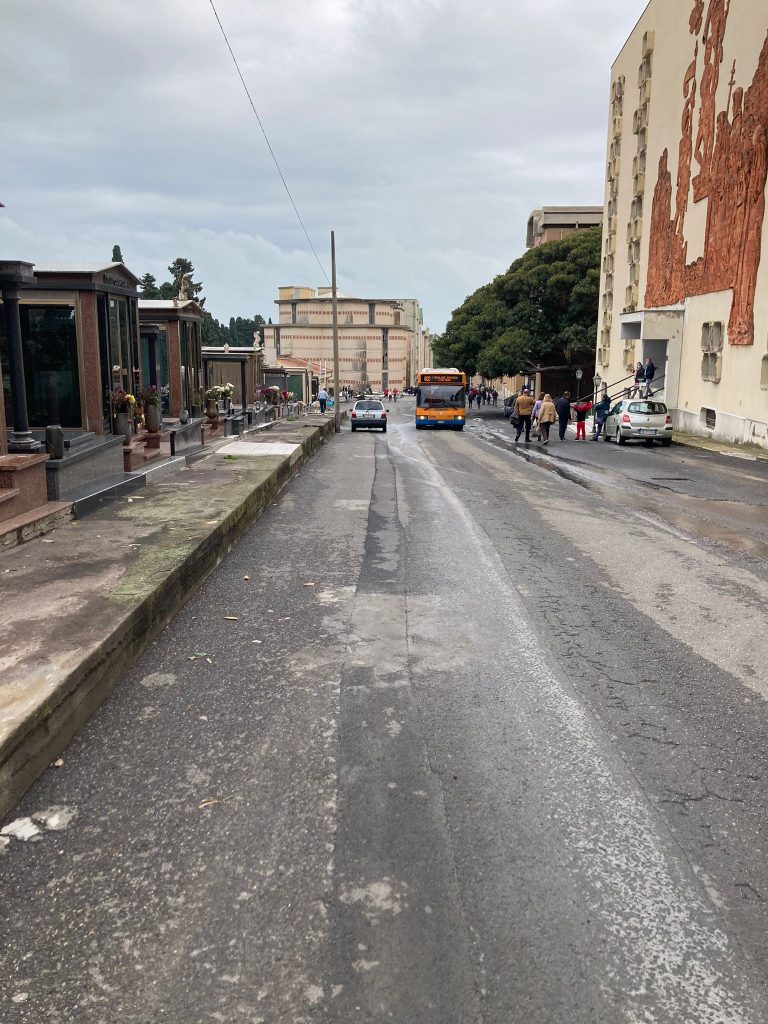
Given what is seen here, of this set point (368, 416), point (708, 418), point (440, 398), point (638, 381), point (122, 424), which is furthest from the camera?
point (440, 398)

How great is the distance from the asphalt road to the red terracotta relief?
70.1 feet

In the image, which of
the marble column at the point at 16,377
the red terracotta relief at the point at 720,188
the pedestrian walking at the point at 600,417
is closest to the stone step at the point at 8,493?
the marble column at the point at 16,377

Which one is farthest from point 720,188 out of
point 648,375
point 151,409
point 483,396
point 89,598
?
point 483,396

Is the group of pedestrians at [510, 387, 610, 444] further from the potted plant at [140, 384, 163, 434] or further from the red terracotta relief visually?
the potted plant at [140, 384, 163, 434]

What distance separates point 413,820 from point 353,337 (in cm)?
12601

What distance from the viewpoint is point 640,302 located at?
3719 cm

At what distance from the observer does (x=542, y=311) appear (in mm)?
51781

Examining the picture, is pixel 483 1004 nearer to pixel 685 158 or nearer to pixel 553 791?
pixel 553 791

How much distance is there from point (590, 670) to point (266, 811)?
99.3 inches

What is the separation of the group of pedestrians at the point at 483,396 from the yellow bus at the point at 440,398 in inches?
1241

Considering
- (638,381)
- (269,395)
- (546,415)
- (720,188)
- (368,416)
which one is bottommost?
(368,416)

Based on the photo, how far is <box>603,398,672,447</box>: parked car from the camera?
83.2 feet

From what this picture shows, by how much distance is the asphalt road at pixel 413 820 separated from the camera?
255 cm

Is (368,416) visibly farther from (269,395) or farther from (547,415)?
(547,415)
